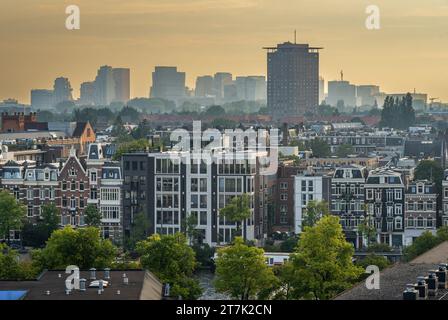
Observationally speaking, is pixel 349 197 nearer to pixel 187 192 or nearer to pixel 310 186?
pixel 310 186

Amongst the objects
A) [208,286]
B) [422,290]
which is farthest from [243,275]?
[422,290]

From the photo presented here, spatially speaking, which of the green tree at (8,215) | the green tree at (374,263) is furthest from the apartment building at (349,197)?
the green tree at (8,215)

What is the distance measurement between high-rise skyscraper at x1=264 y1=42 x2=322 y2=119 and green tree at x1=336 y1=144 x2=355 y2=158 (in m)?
52.4

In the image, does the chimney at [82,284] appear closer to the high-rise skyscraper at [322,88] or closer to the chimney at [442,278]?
the chimney at [442,278]

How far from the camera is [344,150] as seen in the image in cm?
6269

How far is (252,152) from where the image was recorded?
38156 mm

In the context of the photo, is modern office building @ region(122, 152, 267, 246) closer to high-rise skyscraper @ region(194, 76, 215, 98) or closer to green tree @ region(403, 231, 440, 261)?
green tree @ region(403, 231, 440, 261)

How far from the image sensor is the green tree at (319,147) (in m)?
60.5

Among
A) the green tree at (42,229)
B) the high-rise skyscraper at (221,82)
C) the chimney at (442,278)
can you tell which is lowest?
the green tree at (42,229)

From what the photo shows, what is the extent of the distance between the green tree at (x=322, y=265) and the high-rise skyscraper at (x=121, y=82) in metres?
50.7

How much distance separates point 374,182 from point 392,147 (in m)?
29.1

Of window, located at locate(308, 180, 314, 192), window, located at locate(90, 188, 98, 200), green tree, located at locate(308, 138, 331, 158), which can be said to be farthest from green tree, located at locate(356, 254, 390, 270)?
green tree, located at locate(308, 138, 331, 158)
